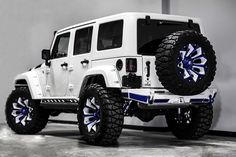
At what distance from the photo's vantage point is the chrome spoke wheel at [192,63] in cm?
591

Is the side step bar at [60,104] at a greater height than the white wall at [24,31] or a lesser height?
lesser

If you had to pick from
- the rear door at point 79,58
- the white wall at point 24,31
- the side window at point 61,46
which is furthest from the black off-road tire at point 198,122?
the white wall at point 24,31

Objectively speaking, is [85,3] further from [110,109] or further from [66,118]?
[110,109]

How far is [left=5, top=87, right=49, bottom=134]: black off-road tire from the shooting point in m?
8.24

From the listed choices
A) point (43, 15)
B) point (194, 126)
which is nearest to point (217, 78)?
point (194, 126)

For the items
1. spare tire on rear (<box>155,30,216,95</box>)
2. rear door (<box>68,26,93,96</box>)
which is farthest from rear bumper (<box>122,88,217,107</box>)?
rear door (<box>68,26,93,96</box>)

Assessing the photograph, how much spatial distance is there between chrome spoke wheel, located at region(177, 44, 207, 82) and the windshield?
0.53 metres

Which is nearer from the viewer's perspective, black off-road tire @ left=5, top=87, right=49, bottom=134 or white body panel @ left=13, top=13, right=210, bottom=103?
white body panel @ left=13, top=13, right=210, bottom=103

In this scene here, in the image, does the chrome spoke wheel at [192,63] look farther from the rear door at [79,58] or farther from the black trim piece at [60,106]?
the black trim piece at [60,106]

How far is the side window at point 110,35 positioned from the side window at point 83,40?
31cm

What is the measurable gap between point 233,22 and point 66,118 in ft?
20.5

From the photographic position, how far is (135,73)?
6.08m

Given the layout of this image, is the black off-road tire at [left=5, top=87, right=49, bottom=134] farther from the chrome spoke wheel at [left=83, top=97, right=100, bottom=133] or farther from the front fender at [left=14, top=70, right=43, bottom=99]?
the chrome spoke wheel at [left=83, top=97, right=100, bottom=133]

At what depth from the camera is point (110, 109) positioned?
19.7 feet
